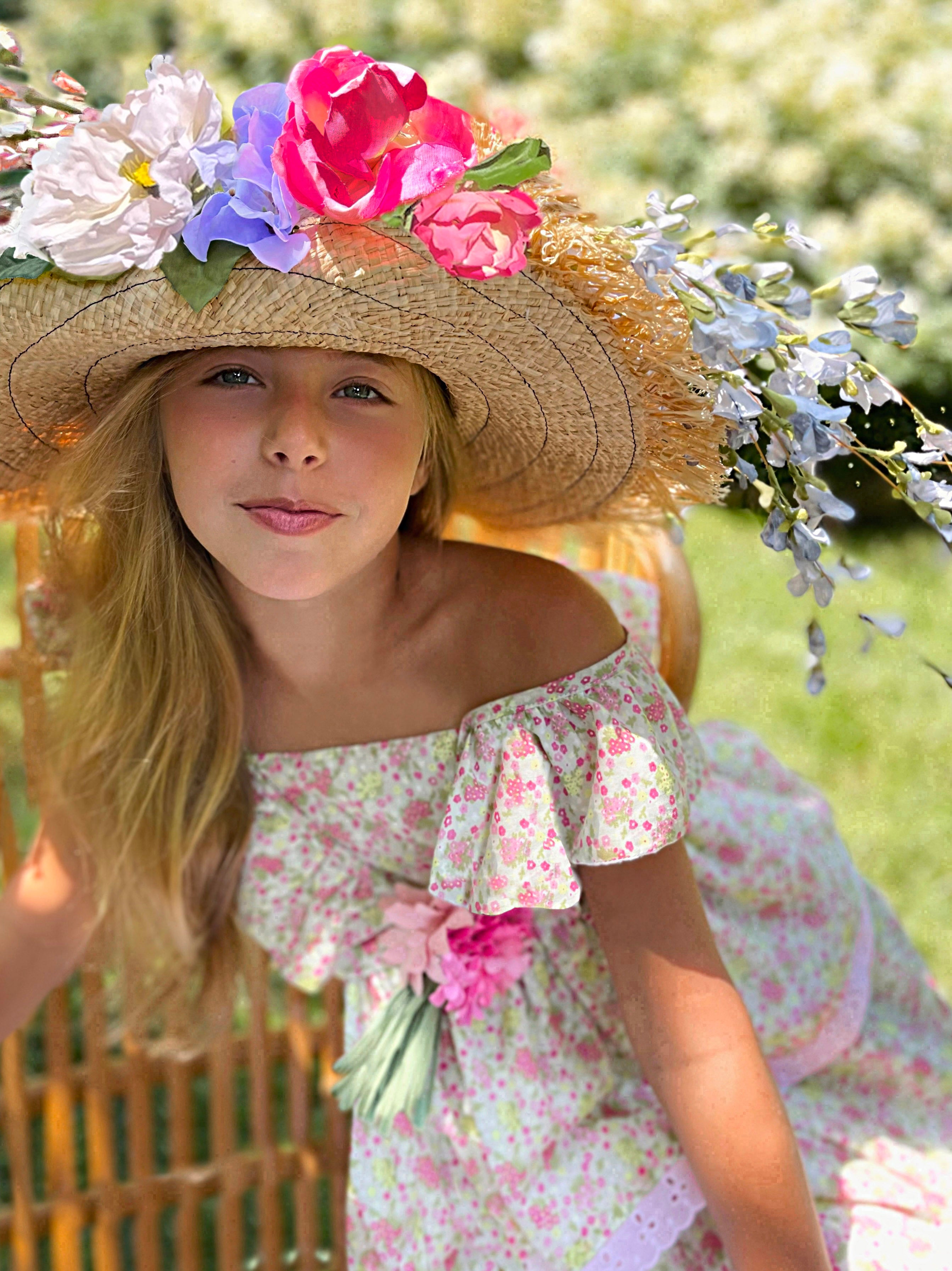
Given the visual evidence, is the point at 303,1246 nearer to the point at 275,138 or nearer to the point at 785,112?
the point at 275,138

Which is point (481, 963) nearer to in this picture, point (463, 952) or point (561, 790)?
point (463, 952)

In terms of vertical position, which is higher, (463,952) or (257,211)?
(257,211)

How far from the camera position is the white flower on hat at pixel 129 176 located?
923mm

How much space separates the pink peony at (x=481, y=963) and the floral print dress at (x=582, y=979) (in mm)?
22

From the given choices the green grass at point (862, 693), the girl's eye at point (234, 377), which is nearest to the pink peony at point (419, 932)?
the girl's eye at point (234, 377)

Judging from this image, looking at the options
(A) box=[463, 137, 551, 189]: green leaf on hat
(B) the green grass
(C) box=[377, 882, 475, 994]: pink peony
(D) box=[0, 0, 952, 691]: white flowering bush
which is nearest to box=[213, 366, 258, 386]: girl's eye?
(A) box=[463, 137, 551, 189]: green leaf on hat

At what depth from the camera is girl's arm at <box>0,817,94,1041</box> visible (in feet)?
4.91

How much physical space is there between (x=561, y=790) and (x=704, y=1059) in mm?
281

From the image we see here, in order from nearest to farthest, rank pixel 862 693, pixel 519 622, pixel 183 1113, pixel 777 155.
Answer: pixel 519 622 → pixel 183 1113 → pixel 862 693 → pixel 777 155

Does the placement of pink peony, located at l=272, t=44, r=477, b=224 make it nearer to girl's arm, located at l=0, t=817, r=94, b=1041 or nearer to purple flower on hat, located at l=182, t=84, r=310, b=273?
purple flower on hat, located at l=182, t=84, r=310, b=273

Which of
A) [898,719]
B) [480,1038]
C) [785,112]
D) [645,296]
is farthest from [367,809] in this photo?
[785,112]

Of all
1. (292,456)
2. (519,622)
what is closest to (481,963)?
(519,622)

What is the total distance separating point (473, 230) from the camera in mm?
922

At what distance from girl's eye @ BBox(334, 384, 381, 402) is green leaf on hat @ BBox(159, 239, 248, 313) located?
218 mm
